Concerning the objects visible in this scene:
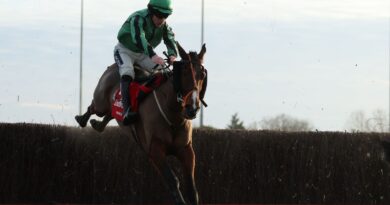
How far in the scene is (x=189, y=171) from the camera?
12.6 meters

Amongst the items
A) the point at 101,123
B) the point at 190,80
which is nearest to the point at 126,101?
the point at 190,80

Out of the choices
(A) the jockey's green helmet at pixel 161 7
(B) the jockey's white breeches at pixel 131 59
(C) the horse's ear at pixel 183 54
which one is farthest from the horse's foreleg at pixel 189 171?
(A) the jockey's green helmet at pixel 161 7

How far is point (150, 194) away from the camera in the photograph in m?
19.6

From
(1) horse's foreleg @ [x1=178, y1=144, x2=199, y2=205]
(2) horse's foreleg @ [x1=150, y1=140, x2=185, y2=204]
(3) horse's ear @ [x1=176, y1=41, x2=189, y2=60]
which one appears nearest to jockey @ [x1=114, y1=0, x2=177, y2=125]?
(3) horse's ear @ [x1=176, y1=41, x2=189, y2=60]

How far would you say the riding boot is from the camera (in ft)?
43.5

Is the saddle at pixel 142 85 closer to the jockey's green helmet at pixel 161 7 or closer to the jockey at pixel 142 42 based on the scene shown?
the jockey at pixel 142 42

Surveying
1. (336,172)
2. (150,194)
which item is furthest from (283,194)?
(150,194)

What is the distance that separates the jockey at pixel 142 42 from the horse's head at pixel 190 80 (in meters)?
0.68

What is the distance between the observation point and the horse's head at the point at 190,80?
11.7 m

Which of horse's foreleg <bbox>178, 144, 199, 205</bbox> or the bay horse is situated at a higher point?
the bay horse

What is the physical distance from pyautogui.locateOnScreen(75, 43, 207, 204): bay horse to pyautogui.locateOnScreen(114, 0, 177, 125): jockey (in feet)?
1.23

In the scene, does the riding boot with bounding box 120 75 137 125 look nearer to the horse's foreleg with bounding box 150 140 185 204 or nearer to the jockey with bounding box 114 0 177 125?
the jockey with bounding box 114 0 177 125

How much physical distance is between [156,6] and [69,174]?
23.3ft

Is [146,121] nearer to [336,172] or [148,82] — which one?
[148,82]
